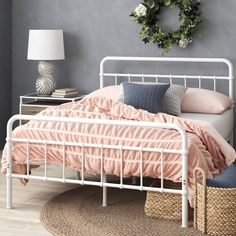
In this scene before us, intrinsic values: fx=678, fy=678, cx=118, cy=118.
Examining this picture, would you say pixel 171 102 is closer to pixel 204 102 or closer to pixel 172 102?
pixel 172 102

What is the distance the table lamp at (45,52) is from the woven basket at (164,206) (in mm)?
Answer: 2241

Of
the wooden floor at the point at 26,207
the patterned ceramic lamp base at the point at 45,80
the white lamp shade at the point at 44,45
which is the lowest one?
the wooden floor at the point at 26,207

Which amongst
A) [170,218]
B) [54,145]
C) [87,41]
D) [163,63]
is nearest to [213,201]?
[170,218]

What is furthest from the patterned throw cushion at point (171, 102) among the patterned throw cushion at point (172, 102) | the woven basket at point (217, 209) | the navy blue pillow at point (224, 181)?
the woven basket at point (217, 209)

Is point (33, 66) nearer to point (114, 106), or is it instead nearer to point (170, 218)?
point (114, 106)

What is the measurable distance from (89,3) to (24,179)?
2225 millimetres

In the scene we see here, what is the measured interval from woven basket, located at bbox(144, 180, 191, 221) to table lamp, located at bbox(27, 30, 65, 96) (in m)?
2.24

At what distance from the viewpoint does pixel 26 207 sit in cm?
441

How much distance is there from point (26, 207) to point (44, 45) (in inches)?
77.6

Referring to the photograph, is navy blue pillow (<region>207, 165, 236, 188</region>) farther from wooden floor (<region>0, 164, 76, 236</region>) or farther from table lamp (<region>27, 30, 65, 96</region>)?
table lamp (<region>27, 30, 65, 96</region>)

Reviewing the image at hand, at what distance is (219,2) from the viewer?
571 centimetres

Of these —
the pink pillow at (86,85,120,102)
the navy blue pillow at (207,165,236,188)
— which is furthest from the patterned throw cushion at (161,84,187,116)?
the navy blue pillow at (207,165,236,188)

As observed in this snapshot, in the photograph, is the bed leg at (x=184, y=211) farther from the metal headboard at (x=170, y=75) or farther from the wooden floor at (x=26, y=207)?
the metal headboard at (x=170, y=75)

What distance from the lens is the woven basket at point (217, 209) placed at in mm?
3779
